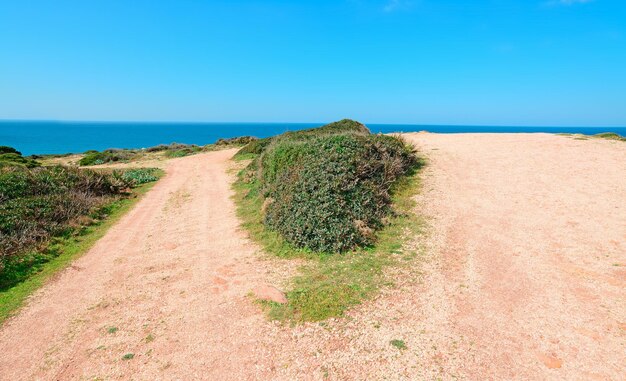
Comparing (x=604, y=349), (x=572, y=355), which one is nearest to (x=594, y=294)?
(x=604, y=349)

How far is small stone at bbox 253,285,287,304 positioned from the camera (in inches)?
251

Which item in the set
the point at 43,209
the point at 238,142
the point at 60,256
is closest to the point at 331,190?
the point at 60,256

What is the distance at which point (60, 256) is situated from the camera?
9008mm

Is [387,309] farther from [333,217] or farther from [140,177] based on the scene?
[140,177]

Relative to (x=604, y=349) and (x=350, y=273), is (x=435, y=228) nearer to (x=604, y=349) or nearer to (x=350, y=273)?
(x=350, y=273)

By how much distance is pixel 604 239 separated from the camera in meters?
8.05

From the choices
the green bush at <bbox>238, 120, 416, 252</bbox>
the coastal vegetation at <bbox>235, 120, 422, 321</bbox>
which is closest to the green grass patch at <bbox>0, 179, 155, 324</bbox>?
the coastal vegetation at <bbox>235, 120, 422, 321</bbox>

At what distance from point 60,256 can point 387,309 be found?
871 centimetres

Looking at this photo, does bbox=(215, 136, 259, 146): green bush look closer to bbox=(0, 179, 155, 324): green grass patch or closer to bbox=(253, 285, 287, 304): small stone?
bbox=(0, 179, 155, 324): green grass patch

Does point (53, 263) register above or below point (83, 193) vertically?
below

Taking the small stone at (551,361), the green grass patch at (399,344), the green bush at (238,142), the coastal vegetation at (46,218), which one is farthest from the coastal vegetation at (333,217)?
the green bush at (238,142)

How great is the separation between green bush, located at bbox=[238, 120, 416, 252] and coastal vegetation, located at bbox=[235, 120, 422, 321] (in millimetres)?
26

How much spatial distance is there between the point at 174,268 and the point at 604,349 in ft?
27.1

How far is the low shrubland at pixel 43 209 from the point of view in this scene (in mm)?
8484
